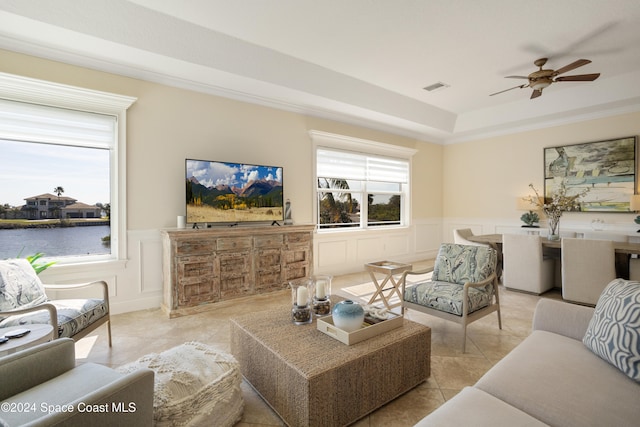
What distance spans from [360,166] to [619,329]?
15.5 feet

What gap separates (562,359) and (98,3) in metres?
4.27

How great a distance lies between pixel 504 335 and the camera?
9.63 ft

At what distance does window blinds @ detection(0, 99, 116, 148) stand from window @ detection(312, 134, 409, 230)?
117 inches

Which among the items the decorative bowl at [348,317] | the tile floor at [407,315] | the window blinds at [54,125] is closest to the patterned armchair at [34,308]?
the tile floor at [407,315]

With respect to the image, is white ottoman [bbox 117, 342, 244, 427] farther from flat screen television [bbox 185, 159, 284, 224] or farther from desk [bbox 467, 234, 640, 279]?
desk [bbox 467, 234, 640, 279]

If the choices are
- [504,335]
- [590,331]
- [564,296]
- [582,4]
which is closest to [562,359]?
[590,331]

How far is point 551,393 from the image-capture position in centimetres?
128

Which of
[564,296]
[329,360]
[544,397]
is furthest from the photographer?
[564,296]

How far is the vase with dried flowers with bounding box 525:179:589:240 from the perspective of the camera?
441 centimetres

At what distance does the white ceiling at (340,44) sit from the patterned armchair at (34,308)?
2096 millimetres

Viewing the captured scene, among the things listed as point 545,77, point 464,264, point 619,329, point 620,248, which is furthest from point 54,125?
point 620,248

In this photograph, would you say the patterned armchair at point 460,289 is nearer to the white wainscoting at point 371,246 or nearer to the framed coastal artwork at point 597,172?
the white wainscoting at point 371,246

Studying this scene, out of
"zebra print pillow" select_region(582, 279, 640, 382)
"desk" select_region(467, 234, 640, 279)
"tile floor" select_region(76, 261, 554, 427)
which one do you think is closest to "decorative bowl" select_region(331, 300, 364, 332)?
"tile floor" select_region(76, 261, 554, 427)

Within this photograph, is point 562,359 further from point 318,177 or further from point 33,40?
point 33,40
